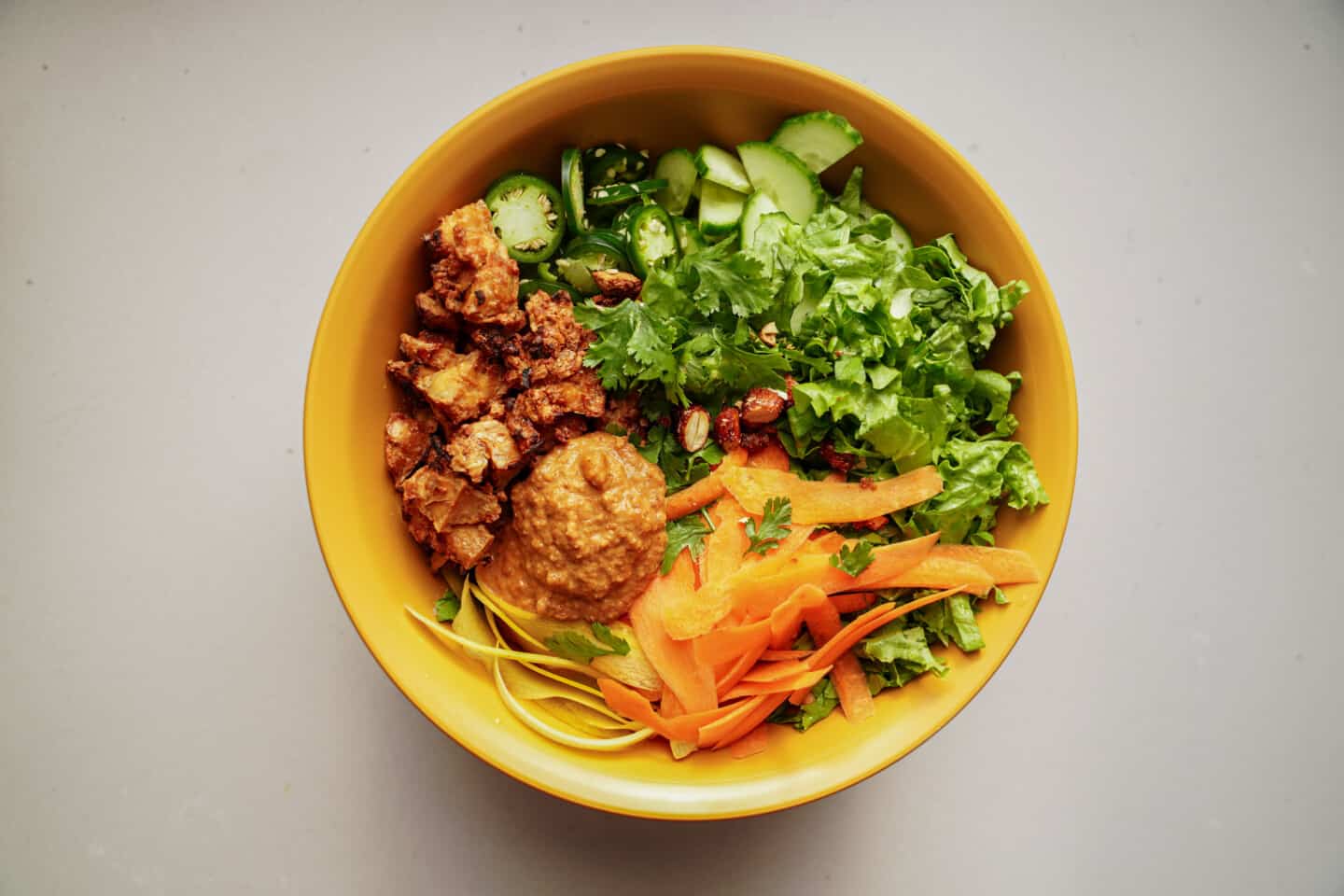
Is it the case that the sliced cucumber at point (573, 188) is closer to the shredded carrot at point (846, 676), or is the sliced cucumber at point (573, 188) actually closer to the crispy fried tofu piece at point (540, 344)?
the crispy fried tofu piece at point (540, 344)

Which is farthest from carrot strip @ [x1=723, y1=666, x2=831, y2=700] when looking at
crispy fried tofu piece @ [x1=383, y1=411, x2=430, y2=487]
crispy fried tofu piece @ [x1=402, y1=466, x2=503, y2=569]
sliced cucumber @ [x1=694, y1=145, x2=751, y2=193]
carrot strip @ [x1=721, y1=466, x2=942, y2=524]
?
sliced cucumber @ [x1=694, y1=145, x2=751, y2=193]

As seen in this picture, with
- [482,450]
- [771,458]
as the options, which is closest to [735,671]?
[771,458]

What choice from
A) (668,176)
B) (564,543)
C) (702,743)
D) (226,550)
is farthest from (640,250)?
(226,550)

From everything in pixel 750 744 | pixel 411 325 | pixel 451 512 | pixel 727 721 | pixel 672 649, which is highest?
pixel 411 325

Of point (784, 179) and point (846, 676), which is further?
point (784, 179)

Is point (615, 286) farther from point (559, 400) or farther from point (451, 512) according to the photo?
point (451, 512)

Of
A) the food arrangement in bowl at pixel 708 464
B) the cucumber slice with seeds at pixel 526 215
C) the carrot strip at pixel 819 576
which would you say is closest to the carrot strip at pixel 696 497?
the food arrangement in bowl at pixel 708 464

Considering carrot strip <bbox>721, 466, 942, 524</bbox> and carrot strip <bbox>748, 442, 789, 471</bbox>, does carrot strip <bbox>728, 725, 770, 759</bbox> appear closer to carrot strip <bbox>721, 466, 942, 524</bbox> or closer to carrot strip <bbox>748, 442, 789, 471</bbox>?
carrot strip <bbox>721, 466, 942, 524</bbox>
